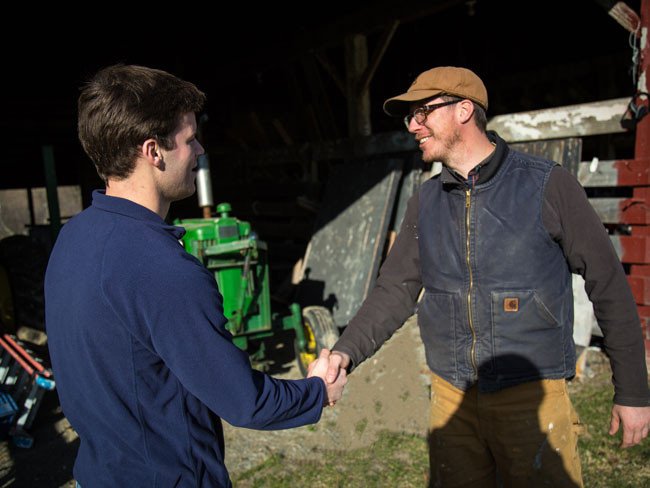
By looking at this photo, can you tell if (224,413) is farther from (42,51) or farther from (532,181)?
(42,51)

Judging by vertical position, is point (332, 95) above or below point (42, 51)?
below

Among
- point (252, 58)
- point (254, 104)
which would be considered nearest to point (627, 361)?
point (252, 58)

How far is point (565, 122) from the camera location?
178 inches

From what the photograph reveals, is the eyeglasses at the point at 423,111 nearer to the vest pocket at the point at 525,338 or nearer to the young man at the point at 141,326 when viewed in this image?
the vest pocket at the point at 525,338

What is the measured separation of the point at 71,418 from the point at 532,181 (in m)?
1.85

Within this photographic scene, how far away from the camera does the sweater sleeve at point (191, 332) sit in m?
1.19

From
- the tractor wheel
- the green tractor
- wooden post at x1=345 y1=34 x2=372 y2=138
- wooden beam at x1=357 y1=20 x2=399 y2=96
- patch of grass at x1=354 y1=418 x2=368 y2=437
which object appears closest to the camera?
patch of grass at x1=354 y1=418 x2=368 y2=437

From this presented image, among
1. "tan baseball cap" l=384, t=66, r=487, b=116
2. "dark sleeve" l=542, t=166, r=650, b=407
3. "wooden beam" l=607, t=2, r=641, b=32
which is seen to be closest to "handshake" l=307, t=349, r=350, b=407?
"dark sleeve" l=542, t=166, r=650, b=407

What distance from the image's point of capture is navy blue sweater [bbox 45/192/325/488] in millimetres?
1198

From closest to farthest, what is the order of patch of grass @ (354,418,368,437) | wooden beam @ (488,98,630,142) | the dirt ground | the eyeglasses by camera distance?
1. the eyeglasses
2. the dirt ground
3. patch of grass @ (354,418,368,437)
4. wooden beam @ (488,98,630,142)

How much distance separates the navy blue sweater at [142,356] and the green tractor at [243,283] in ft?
9.82

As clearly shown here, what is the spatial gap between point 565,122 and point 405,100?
3.04 metres

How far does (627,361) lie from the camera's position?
6.06 ft

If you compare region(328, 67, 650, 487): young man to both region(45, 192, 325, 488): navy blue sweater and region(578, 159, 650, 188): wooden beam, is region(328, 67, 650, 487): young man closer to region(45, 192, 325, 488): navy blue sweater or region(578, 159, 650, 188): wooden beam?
region(45, 192, 325, 488): navy blue sweater
